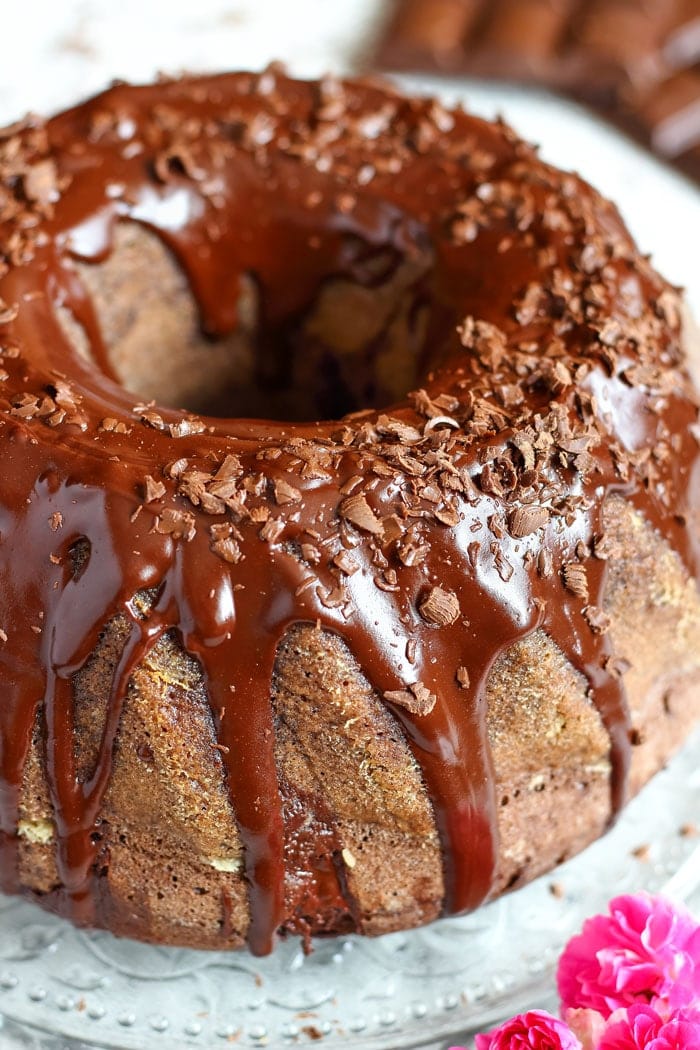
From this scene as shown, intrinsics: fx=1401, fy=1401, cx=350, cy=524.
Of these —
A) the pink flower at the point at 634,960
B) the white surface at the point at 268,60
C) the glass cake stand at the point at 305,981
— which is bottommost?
the glass cake stand at the point at 305,981

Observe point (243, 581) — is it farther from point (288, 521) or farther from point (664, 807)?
point (664, 807)

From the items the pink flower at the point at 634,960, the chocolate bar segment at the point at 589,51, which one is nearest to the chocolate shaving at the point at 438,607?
the pink flower at the point at 634,960

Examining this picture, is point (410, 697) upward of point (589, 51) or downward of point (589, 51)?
downward

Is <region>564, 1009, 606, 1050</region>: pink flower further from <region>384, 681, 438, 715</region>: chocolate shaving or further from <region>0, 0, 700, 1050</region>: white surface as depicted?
<region>0, 0, 700, 1050</region>: white surface

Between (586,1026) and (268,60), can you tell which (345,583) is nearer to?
(586,1026)

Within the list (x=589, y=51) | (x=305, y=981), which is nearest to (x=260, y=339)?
(x=305, y=981)

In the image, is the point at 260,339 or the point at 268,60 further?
the point at 268,60

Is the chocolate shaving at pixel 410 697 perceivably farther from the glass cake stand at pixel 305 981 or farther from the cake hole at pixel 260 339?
the cake hole at pixel 260 339
